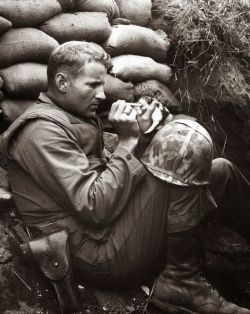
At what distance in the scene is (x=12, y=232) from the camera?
3236 millimetres

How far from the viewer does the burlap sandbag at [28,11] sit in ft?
12.1

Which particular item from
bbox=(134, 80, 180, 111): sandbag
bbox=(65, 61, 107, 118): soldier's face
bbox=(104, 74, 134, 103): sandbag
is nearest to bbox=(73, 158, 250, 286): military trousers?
bbox=(65, 61, 107, 118): soldier's face

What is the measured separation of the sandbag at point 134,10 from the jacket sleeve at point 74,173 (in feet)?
6.52

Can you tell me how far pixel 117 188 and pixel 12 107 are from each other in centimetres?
114

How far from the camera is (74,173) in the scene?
9.24 feet

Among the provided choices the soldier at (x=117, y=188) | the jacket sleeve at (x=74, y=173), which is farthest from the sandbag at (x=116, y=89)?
the jacket sleeve at (x=74, y=173)

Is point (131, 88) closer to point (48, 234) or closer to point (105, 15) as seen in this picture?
point (105, 15)

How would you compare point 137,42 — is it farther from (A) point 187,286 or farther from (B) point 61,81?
(A) point 187,286

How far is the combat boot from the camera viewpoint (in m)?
2.99

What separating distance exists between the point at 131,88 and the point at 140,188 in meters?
1.41

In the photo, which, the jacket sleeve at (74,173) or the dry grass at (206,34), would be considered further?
the dry grass at (206,34)

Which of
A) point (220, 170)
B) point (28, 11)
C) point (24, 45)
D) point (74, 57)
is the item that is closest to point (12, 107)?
point (24, 45)

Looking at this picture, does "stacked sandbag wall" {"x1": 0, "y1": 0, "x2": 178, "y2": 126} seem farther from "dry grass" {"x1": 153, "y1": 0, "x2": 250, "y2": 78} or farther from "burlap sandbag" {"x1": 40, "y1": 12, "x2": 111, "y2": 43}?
"dry grass" {"x1": 153, "y1": 0, "x2": 250, "y2": 78}

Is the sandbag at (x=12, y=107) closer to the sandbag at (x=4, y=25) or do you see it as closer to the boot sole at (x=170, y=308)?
the sandbag at (x=4, y=25)
